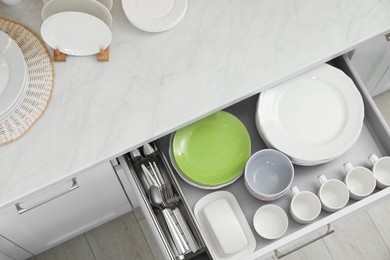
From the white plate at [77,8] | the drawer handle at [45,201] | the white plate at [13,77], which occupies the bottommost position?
the drawer handle at [45,201]

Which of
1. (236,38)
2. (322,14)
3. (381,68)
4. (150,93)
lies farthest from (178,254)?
(381,68)

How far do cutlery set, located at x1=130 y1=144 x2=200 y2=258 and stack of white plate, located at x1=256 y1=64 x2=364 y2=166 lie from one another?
0.26 m

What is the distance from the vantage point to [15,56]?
1004 millimetres

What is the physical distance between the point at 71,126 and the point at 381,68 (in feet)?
2.90

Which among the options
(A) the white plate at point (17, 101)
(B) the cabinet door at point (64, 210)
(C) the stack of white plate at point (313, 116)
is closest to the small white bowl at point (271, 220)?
(C) the stack of white plate at point (313, 116)

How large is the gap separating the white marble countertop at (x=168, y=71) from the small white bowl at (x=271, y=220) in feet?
0.93

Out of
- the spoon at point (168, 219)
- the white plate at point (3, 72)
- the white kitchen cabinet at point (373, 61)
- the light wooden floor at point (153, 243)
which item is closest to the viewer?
the white plate at point (3, 72)

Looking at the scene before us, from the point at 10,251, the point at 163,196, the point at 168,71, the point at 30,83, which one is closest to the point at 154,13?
the point at 168,71

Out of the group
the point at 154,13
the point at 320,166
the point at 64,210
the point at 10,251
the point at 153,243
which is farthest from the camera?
the point at 153,243

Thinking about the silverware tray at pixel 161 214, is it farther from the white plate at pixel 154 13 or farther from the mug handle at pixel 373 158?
the mug handle at pixel 373 158

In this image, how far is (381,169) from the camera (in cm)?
119

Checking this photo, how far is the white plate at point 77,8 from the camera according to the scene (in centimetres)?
104

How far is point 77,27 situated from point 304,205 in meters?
0.65

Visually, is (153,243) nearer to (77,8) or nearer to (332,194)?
(332,194)
